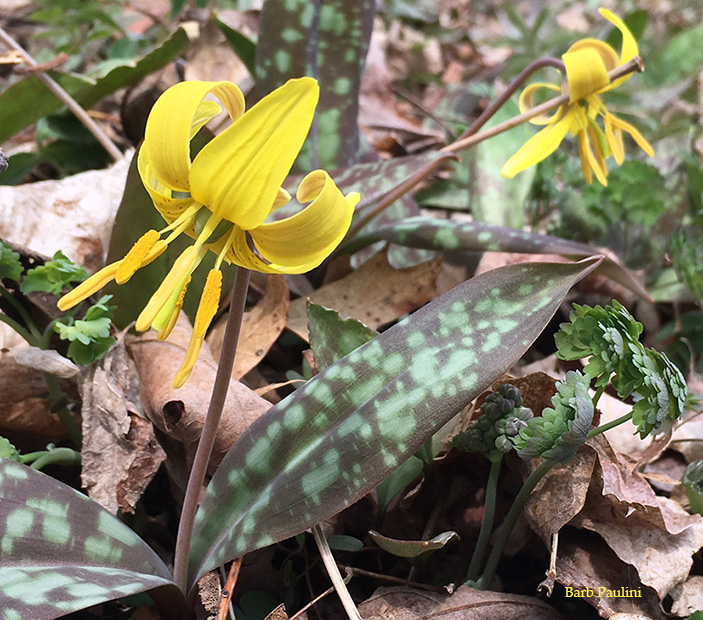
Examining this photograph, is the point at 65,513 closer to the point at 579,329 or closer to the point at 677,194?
the point at 579,329

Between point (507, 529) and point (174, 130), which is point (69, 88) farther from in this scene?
point (507, 529)

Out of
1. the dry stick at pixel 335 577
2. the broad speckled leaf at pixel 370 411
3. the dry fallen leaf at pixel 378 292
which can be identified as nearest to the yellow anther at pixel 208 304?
the broad speckled leaf at pixel 370 411

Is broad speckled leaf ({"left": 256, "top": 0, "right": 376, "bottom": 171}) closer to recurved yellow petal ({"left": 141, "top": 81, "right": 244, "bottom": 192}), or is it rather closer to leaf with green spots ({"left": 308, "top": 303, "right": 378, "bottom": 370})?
leaf with green spots ({"left": 308, "top": 303, "right": 378, "bottom": 370})

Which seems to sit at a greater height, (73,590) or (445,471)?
(73,590)

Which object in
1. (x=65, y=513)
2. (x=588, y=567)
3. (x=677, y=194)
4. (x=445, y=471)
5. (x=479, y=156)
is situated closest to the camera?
(x=65, y=513)

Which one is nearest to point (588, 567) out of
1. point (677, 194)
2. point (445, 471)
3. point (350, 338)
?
point (445, 471)

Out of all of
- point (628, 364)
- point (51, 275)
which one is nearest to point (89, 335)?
point (51, 275)

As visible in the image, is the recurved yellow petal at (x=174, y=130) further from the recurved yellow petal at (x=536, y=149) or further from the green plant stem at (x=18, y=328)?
the recurved yellow petal at (x=536, y=149)
